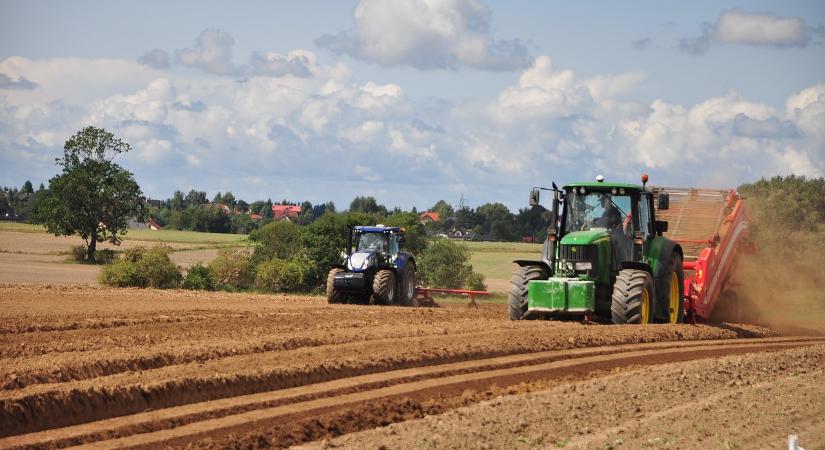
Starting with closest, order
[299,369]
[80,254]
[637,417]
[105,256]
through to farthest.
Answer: [637,417] → [299,369] → [105,256] → [80,254]

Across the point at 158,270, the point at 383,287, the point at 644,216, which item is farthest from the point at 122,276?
the point at 644,216

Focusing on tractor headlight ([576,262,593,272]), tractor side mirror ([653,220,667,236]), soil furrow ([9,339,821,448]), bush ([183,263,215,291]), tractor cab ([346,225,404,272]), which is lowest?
soil furrow ([9,339,821,448])

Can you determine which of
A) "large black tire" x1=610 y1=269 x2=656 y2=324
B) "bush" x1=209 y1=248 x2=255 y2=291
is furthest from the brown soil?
"bush" x1=209 y1=248 x2=255 y2=291

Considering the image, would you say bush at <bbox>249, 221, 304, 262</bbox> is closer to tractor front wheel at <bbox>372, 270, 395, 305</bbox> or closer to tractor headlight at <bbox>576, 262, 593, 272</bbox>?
tractor front wheel at <bbox>372, 270, 395, 305</bbox>

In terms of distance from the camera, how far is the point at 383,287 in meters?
25.7

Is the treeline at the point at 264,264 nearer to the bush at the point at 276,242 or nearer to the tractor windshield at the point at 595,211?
the bush at the point at 276,242

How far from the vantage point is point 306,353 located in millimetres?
13531

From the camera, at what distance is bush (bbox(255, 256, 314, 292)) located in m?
38.5

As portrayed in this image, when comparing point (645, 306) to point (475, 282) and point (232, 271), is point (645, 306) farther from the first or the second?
point (475, 282)

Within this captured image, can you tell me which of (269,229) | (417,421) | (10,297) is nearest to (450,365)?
(417,421)

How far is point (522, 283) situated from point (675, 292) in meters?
3.34

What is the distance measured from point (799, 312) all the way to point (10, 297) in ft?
62.8

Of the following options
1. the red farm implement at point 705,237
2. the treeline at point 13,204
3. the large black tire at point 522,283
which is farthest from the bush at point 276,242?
the treeline at point 13,204

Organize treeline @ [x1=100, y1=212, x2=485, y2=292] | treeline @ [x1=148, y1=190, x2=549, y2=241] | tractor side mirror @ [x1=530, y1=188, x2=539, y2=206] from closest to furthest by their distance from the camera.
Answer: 1. tractor side mirror @ [x1=530, y1=188, x2=539, y2=206]
2. treeline @ [x1=100, y1=212, x2=485, y2=292]
3. treeline @ [x1=148, y1=190, x2=549, y2=241]
